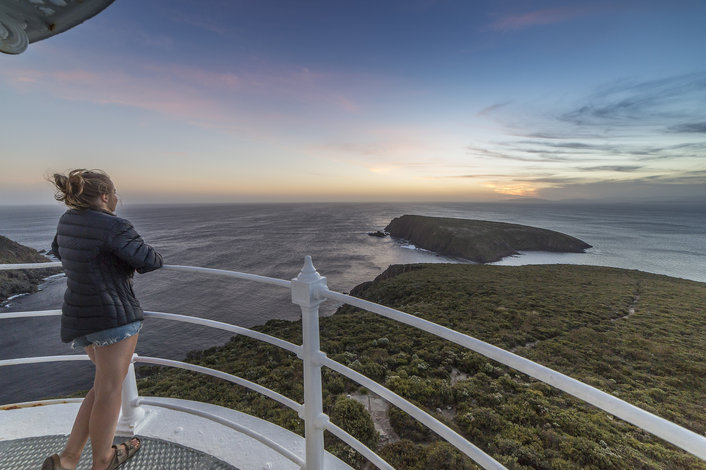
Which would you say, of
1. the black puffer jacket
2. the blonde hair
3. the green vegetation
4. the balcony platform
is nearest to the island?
the green vegetation

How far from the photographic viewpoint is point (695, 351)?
395 inches

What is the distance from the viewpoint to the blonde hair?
1.61 metres

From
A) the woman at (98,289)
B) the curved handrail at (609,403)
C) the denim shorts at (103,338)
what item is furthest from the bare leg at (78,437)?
the curved handrail at (609,403)

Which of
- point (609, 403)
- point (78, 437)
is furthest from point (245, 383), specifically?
point (609, 403)

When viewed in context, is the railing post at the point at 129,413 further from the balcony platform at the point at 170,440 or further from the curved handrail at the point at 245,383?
the curved handrail at the point at 245,383

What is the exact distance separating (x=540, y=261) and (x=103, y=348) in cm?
5895

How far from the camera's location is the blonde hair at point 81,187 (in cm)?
161

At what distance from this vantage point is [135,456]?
2.21m

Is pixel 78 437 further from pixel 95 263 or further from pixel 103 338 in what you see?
pixel 95 263

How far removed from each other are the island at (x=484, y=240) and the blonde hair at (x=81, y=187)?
5301 cm

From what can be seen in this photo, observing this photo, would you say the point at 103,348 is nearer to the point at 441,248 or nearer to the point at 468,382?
the point at 468,382

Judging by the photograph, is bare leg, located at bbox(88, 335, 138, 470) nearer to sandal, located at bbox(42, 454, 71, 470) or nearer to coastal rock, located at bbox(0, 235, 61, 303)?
sandal, located at bbox(42, 454, 71, 470)

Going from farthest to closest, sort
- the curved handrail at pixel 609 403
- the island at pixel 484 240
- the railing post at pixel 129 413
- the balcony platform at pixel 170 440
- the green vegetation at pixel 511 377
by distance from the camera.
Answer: the island at pixel 484 240
the green vegetation at pixel 511 377
the railing post at pixel 129 413
the balcony platform at pixel 170 440
the curved handrail at pixel 609 403

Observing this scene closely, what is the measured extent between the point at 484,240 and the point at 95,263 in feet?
197
